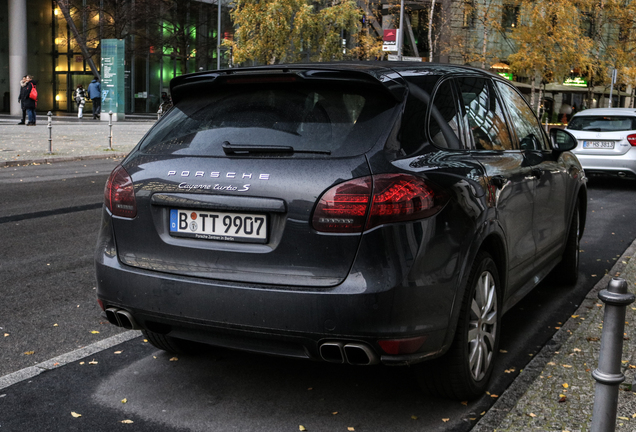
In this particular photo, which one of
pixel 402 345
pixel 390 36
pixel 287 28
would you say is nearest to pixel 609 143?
pixel 402 345

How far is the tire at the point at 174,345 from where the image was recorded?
4305 mm

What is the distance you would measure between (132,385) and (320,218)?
155 centimetres

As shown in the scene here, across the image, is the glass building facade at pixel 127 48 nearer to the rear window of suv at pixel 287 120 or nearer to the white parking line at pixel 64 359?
the white parking line at pixel 64 359

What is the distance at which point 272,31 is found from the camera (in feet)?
91.4

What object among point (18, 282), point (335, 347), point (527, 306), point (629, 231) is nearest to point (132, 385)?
point (335, 347)

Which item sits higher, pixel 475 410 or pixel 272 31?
pixel 272 31

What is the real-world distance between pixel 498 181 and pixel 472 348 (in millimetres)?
915

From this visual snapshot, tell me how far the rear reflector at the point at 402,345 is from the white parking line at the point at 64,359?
206 centimetres

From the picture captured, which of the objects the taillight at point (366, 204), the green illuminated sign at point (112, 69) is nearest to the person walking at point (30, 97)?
the green illuminated sign at point (112, 69)

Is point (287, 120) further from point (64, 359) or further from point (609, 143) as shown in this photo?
point (609, 143)

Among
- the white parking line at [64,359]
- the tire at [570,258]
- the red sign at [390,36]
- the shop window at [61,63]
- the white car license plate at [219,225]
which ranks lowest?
the white parking line at [64,359]

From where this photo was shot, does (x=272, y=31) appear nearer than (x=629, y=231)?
No

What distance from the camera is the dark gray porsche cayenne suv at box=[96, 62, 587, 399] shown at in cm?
314

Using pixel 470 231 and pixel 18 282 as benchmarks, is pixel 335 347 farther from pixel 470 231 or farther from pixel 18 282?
pixel 18 282
